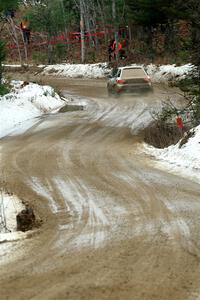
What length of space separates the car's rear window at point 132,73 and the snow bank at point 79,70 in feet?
56.2

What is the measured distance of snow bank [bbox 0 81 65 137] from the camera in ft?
56.1

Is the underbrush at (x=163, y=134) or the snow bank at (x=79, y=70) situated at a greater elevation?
the snow bank at (x=79, y=70)

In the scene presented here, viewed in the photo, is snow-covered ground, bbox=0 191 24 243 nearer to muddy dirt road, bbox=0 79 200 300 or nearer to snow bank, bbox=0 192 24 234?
snow bank, bbox=0 192 24 234

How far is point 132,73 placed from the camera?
2239 cm

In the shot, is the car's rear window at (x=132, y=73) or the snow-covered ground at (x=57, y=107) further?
the car's rear window at (x=132, y=73)

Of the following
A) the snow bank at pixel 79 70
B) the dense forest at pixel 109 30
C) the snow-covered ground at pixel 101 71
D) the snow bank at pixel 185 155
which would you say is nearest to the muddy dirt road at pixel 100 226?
the snow bank at pixel 185 155

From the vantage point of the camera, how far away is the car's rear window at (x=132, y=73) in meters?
22.3

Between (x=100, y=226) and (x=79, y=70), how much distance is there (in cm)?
3786

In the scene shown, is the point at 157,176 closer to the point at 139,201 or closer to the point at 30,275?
the point at 139,201

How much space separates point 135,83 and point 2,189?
579 inches

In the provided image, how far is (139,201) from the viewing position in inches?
302

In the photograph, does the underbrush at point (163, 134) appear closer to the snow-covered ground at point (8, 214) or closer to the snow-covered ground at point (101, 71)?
the snow-covered ground at point (8, 214)

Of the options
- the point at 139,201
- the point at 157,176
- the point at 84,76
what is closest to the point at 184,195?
the point at 139,201

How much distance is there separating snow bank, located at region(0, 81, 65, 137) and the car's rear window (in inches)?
130
